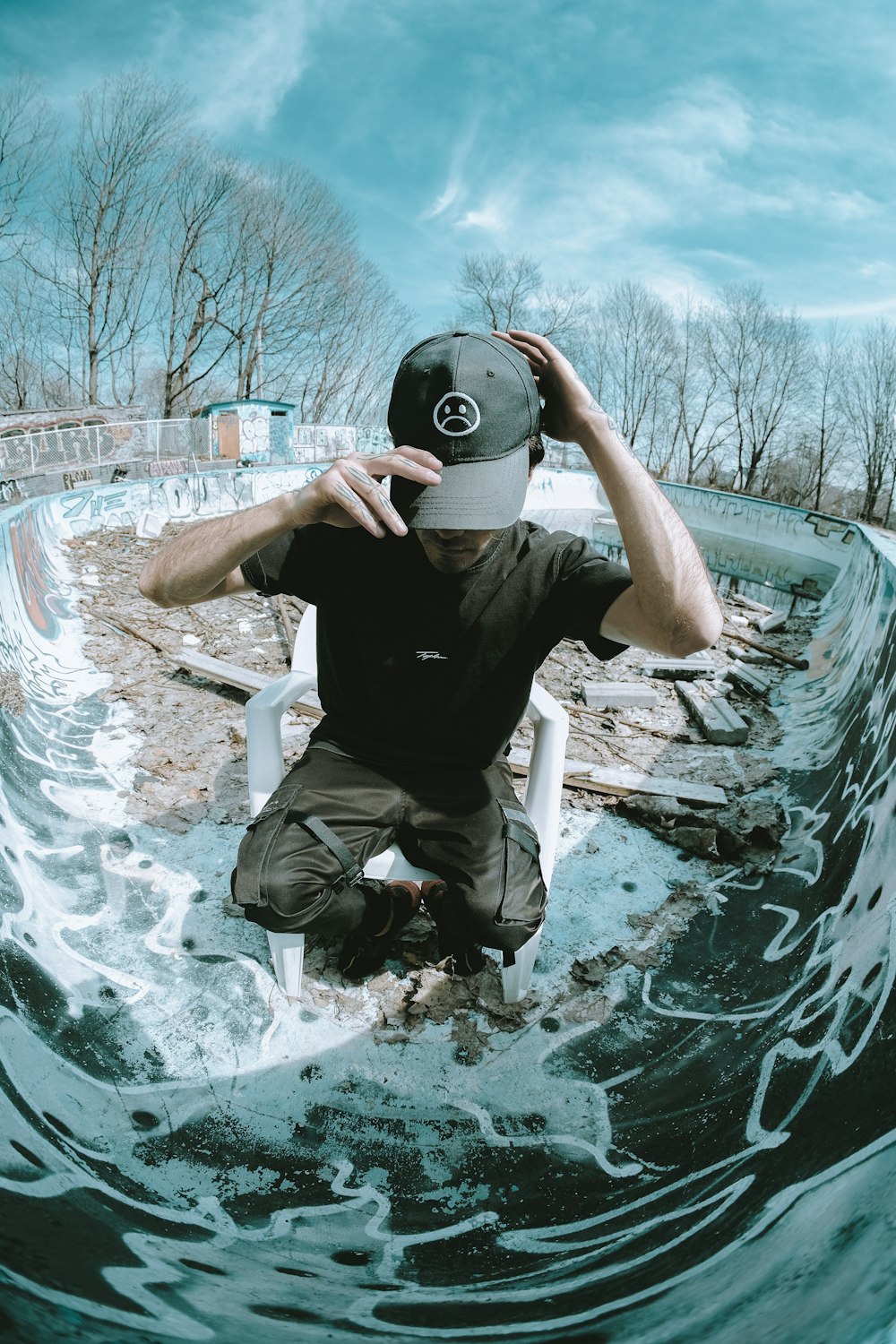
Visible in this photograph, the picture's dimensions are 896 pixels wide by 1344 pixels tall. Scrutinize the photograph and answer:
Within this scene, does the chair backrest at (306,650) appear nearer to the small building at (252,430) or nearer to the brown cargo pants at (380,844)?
the brown cargo pants at (380,844)

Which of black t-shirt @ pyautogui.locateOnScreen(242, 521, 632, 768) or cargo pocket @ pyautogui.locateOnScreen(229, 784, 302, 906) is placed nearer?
cargo pocket @ pyautogui.locateOnScreen(229, 784, 302, 906)

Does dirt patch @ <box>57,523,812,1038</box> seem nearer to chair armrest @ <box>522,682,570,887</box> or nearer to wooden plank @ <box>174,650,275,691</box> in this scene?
wooden plank @ <box>174,650,275,691</box>

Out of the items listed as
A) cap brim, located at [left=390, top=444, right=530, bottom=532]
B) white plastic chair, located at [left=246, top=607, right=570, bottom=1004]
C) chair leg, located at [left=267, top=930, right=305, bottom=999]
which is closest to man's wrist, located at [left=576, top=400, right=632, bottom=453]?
cap brim, located at [left=390, top=444, right=530, bottom=532]

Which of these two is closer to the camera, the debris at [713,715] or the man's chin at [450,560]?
the man's chin at [450,560]

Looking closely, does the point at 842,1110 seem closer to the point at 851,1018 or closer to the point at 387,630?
the point at 851,1018

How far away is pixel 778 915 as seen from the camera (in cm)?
308

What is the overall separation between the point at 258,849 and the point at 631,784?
8.72 ft

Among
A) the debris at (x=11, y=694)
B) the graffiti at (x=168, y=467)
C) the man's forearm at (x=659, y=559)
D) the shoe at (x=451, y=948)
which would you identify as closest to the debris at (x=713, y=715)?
the shoe at (x=451, y=948)

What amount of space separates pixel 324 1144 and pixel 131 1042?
2.44 feet

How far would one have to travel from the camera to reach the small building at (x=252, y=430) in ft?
87.1

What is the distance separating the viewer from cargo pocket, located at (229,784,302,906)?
2.08m

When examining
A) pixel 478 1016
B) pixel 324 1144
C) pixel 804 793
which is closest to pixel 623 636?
pixel 478 1016

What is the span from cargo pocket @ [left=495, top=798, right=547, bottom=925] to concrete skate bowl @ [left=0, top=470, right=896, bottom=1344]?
0.58 m

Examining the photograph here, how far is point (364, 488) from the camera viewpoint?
180 centimetres
